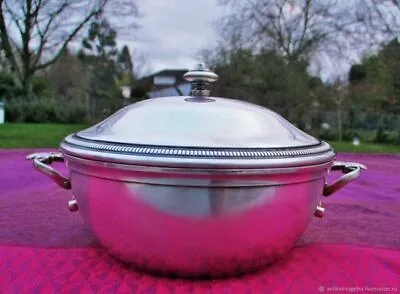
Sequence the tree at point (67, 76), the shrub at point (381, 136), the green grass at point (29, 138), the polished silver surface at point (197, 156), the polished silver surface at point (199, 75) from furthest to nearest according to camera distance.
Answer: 1. the tree at point (67, 76)
2. the shrub at point (381, 136)
3. the green grass at point (29, 138)
4. the polished silver surface at point (199, 75)
5. the polished silver surface at point (197, 156)

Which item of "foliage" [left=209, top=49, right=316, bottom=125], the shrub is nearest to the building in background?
"foliage" [left=209, top=49, right=316, bottom=125]

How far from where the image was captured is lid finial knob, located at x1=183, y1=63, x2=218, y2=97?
1.60 m

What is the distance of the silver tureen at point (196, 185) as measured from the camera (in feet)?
4.09

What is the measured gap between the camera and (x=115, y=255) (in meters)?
1.52

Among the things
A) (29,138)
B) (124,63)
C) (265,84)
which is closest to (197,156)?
(29,138)

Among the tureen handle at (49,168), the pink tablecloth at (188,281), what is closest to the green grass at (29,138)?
the pink tablecloth at (188,281)

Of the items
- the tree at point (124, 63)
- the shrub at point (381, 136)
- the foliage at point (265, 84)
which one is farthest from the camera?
the tree at point (124, 63)

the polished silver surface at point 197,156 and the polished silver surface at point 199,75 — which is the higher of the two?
the polished silver surface at point 199,75

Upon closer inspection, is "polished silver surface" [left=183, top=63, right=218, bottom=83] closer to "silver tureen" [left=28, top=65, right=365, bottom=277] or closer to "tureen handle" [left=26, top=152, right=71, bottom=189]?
"silver tureen" [left=28, top=65, right=365, bottom=277]

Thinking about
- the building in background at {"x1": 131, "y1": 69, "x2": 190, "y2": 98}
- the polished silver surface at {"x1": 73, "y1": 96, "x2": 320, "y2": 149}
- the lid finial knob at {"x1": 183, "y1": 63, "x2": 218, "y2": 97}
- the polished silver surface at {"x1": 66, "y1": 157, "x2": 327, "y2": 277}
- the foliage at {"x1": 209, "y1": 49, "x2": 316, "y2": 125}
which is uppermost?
the lid finial knob at {"x1": 183, "y1": 63, "x2": 218, "y2": 97}

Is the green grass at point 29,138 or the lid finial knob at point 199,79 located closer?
the lid finial knob at point 199,79

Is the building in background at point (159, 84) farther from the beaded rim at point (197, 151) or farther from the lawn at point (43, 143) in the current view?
the beaded rim at point (197, 151)

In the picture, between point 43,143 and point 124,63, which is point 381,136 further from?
point 124,63

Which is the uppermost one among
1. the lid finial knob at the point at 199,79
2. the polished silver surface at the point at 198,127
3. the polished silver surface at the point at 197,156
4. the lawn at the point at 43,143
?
the lid finial knob at the point at 199,79
